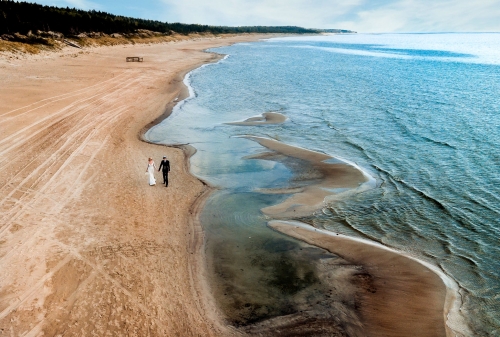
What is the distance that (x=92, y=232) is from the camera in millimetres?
11859

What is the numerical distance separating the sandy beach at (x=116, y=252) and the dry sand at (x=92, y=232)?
3 cm

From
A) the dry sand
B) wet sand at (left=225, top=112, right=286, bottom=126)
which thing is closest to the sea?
wet sand at (left=225, top=112, right=286, bottom=126)

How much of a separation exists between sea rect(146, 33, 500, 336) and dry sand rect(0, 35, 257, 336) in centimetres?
115

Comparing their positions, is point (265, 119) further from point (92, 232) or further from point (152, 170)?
point (92, 232)

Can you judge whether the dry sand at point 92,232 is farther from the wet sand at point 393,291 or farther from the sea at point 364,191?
the wet sand at point 393,291

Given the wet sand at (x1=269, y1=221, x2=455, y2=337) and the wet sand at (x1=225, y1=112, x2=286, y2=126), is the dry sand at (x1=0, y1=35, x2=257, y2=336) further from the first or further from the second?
the wet sand at (x1=225, y1=112, x2=286, y2=126)

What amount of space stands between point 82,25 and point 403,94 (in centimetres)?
6820

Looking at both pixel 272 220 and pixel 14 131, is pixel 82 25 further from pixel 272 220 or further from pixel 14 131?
pixel 272 220

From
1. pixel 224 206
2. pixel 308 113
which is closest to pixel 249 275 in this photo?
pixel 224 206

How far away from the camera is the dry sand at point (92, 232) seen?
8.48 meters

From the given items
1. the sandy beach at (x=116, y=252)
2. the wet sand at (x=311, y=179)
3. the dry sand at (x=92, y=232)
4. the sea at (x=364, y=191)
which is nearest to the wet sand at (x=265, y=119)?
the sea at (x=364, y=191)

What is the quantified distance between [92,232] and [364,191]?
439 inches

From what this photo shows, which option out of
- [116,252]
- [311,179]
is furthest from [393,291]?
[116,252]

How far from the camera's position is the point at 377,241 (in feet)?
39.3
